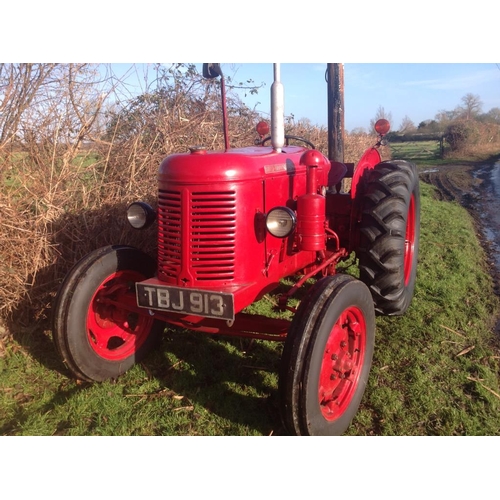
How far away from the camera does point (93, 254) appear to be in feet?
10.0

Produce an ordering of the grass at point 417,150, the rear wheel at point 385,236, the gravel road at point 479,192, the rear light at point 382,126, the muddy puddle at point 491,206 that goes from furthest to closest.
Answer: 1. the grass at point 417,150
2. the gravel road at point 479,192
3. the muddy puddle at point 491,206
4. the rear light at point 382,126
5. the rear wheel at point 385,236

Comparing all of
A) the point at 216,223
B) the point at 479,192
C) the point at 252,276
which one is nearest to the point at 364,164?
the point at 252,276

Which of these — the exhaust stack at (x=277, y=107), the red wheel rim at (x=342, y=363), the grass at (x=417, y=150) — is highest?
the grass at (x=417, y=150)

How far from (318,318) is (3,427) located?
2051mm

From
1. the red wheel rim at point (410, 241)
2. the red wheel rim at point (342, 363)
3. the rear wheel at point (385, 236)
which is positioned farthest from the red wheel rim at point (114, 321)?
the red wheel rim at point (410, 241)

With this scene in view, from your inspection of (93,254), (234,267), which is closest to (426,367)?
(234,267)

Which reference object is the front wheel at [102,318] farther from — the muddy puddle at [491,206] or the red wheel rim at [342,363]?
the muddy puddle at [491,206]

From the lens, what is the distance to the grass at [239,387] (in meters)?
2.66

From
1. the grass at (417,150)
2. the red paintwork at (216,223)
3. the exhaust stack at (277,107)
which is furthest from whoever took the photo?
the grass at (417,150)

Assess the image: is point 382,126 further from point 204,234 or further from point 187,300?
point 187,300

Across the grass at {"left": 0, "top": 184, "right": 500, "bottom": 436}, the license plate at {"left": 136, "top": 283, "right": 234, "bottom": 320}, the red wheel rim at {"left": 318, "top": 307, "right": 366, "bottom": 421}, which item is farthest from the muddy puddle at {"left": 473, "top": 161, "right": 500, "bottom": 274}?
the license plate at {"left": 136, "top": 283, "right": 234, "bottom": 320}

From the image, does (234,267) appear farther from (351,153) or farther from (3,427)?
(351,153)

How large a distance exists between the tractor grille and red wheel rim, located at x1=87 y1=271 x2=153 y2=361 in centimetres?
78

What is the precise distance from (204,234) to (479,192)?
1143 centimetres
